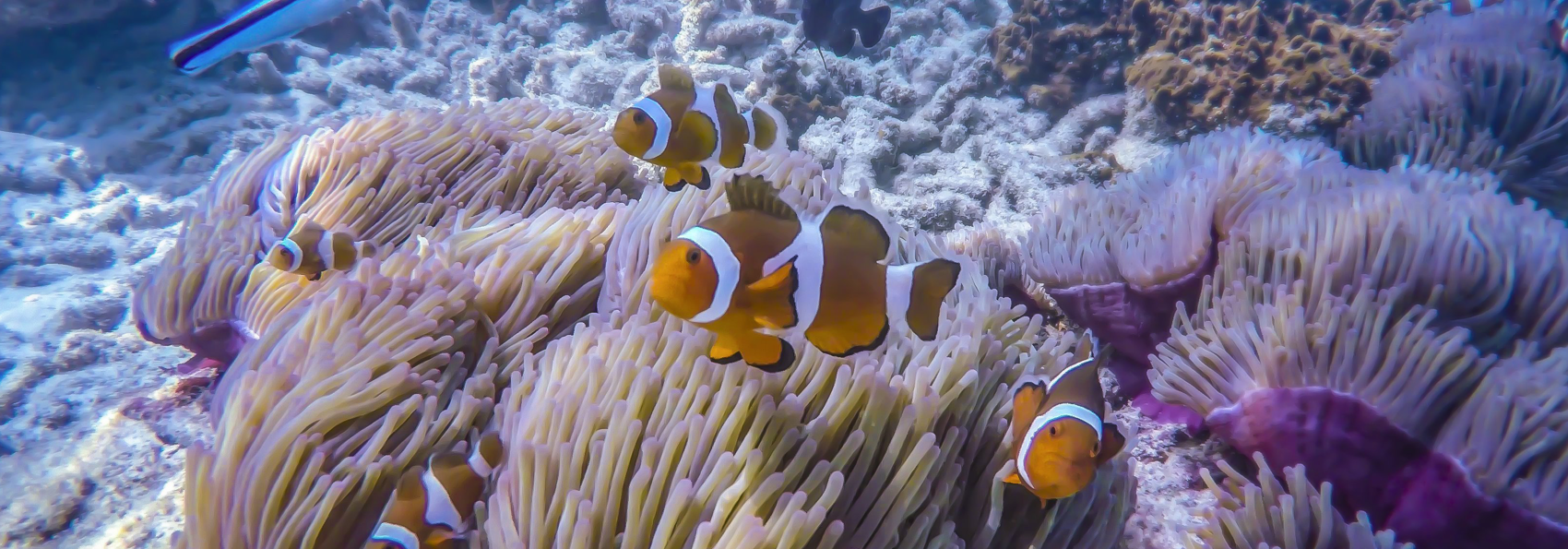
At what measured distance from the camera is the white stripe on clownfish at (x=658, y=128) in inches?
71.5

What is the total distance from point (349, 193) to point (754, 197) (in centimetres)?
206

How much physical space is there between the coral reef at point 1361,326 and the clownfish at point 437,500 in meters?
1.89

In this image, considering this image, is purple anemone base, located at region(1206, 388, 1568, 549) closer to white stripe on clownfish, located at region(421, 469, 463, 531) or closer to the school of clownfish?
the school of clownfish

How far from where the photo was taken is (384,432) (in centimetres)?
Answer: 144

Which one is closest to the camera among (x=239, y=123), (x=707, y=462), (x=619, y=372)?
(x=707, y=462)

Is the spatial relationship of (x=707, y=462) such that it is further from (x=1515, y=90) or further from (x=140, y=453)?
(x=1515, y=90)

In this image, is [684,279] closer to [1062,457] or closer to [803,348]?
[803,348]

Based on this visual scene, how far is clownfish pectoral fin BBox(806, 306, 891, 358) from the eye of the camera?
1086 mm

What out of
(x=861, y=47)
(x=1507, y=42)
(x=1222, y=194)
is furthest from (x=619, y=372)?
(x=861, y=47)

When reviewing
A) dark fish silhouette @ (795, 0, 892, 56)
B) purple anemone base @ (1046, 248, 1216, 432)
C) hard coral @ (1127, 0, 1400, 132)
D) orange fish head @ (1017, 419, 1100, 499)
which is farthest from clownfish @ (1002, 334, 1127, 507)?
dark fish silhouette @ (795, 0, 892, 56)

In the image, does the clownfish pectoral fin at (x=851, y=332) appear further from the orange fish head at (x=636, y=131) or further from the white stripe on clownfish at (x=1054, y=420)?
the orange fish head at (x=636, y=131)

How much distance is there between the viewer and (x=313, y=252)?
7.06 feet

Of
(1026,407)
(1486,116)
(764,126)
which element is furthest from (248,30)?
(1486,116)

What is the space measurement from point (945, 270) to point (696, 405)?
542 mm
